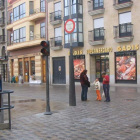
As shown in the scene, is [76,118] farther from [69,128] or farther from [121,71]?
[121,71]

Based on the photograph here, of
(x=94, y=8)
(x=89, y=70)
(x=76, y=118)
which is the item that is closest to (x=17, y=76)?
(x=89, y=70)

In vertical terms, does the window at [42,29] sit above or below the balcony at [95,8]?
below

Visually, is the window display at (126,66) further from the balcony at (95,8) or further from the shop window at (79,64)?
the balcony at (95,8)

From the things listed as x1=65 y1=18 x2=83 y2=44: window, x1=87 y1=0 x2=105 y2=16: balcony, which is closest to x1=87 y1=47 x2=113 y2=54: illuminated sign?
x1=65 y1=18 x2=83 y2=44: window

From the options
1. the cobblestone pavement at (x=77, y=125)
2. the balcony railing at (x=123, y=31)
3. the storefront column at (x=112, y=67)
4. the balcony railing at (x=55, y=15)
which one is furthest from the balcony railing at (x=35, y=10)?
the cobblestone pavement at (x=77, y=125)

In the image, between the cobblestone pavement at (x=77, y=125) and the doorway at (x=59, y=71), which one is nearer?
the cobblestone pavement at (x=77, y=125)

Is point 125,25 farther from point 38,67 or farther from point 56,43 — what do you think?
point 38,67

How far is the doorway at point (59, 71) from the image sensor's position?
3062cm

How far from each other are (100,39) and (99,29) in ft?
3.60

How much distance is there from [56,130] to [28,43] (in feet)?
92.5

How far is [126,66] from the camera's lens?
24266mm

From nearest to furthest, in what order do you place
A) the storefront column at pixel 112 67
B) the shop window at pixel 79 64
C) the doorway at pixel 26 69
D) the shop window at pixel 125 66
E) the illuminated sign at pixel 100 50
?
the shop window at pixel 125 66 < the storefront column at pixel 112 67 < the illuminated sign at pixel 100 50 < the shop window at pixel 79 64 < the doorway at pixel 26 69

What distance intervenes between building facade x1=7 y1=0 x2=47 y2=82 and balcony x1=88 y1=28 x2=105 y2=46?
7.95m

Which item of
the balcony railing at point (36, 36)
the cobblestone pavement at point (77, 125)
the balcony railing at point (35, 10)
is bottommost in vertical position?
the cobblestone pavement at point (77, 125)
